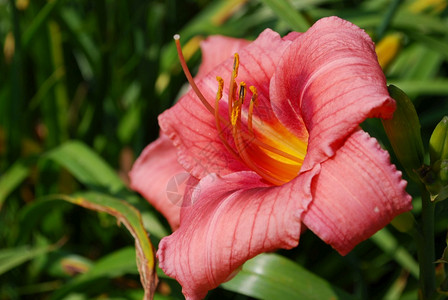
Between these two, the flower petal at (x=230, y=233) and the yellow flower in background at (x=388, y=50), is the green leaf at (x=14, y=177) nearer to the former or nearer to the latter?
the flower petal at (x=230, y=233)

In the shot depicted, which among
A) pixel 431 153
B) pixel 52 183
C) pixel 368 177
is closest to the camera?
pixel 368 177

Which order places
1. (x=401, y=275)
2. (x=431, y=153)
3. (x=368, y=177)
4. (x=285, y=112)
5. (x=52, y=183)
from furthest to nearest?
(x=52, y=183) < (x=401, y=275) < (x=285, y=112) < (x=431, y=153) < (x=368, y=177)

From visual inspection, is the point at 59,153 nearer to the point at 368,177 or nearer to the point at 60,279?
the point at 60,279

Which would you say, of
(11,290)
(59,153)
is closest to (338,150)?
(59,153)

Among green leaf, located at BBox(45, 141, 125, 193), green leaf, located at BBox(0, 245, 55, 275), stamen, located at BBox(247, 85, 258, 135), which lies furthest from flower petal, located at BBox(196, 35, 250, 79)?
green leaf, located at BBox(0, 245, 55, 275)

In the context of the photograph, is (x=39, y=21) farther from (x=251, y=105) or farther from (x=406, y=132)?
(x=406, y=132)

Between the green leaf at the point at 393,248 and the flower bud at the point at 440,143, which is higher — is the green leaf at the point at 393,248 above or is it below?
below

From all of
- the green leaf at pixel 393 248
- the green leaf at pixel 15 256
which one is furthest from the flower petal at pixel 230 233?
the green leaf at pixel 15 256
